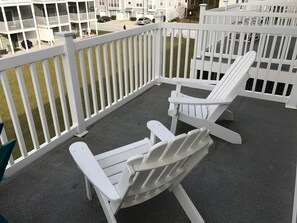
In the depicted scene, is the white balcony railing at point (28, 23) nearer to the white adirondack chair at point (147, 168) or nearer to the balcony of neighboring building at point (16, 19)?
the balcony of neighboring building at point (16, 19)

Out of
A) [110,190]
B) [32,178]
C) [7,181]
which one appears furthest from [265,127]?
[7,181]

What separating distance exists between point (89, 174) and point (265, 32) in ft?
10.1

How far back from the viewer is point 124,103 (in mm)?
3473

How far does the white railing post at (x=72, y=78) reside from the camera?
2.22m

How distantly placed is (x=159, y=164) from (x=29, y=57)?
1530mm

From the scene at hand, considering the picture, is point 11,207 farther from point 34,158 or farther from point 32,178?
point 34,158

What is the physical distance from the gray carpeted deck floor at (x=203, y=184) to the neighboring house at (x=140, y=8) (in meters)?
23.6

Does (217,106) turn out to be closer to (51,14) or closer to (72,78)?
(72,78)

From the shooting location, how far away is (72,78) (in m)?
2.39

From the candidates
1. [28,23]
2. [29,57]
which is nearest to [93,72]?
[29,57]

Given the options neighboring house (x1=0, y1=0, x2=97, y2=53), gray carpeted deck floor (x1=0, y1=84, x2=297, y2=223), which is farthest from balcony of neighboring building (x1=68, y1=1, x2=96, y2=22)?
gray carpeted deck floor (x1=0, y1=84, x2=297, y2=223)

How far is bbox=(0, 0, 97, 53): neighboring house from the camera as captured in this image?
677 inches


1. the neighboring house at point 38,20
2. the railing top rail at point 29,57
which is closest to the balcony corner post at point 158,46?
the railing top rail at point 29,57

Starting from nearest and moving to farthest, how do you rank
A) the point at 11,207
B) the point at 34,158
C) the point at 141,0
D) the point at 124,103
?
the point at 11,207, the point at 34,158, the point at 124,103, the point at 141,0
